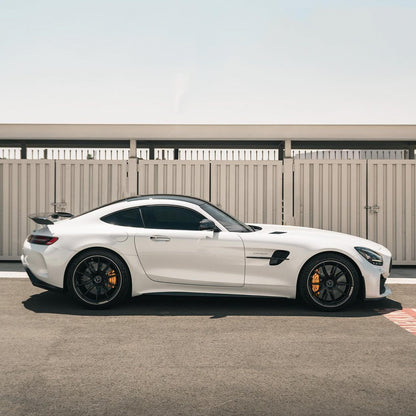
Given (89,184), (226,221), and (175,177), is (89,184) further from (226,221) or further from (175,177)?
(226,221)

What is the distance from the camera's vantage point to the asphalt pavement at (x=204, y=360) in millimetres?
3312

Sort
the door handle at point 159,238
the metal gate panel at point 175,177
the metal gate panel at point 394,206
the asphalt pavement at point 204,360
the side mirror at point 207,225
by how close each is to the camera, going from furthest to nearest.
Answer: the metal gate panel at point 175,177, the metal gate panel at point 394,206, the door handle at point 159,238, the side mirror at point 207,225, the asphalt pavement at point 204,360

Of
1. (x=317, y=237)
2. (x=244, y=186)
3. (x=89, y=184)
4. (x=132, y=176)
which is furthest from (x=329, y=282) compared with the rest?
(x=89, y=184)

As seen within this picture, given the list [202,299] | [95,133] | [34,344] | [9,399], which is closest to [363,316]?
[202,299]

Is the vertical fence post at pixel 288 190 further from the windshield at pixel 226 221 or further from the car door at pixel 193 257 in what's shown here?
the car door at pixel 193 257

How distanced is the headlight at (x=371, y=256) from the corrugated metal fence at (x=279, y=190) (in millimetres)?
4382

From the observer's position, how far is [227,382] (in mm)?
3703

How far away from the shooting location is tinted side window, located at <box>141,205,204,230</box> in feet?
21.3

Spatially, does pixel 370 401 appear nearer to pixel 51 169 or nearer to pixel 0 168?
pixel 51 169

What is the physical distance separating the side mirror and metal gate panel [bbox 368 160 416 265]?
5.56m

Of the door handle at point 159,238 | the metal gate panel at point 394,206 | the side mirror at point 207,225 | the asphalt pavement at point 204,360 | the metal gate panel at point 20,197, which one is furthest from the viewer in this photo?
the metal gate panel at point 20,197

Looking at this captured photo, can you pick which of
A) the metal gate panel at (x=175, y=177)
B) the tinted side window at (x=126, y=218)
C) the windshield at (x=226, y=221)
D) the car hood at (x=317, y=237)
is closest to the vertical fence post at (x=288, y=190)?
the metal gate panel at (x=175, y=177)

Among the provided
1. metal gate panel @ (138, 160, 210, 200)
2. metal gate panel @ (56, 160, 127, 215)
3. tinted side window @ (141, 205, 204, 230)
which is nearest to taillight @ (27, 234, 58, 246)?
tinted side window @ (141, 205, 204, 230)

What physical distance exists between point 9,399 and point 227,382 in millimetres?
1524
